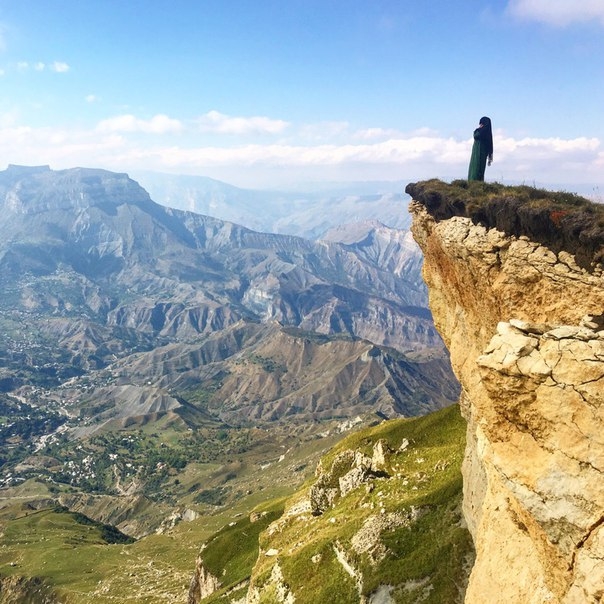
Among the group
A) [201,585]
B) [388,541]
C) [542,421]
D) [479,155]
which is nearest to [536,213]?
[542,421]

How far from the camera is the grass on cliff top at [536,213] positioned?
81.3ft

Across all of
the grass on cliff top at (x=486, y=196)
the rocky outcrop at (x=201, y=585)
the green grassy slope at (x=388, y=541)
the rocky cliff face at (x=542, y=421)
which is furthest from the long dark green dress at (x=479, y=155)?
the rocky outcrop at (x=201, y=585)

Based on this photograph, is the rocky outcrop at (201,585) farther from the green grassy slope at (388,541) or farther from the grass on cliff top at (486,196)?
the grass on cliff top at (486,196)

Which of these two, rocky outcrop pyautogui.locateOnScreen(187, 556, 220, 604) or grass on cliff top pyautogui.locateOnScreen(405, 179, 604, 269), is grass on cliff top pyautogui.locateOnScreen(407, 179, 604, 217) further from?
rocky outcrop pyautogui.locateOnScreen(187, 556, 220, 604)

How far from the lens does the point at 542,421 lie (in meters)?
16.9

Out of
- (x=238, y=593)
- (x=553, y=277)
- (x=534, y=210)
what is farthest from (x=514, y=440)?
(x=238, y=593)

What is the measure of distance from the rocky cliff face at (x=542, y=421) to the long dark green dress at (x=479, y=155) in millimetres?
17491

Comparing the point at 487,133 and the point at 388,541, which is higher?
the point at 487,133

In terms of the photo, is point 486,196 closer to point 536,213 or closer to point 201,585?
point 536,213

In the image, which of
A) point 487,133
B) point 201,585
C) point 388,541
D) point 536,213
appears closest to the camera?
point 536,213

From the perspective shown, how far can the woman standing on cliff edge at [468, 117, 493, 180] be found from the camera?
154 ft

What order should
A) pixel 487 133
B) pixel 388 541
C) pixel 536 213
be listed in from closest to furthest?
pixel 536 213, pixel 388 541, pixel 487 133

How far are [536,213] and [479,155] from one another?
22.2m

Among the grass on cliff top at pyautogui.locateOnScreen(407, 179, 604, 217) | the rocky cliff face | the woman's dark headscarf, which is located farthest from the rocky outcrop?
the woman's dark headscarf
